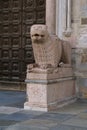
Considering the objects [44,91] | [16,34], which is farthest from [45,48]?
[16,34]

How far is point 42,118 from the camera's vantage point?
20.1 ft

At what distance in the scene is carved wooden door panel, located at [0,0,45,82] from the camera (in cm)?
1016

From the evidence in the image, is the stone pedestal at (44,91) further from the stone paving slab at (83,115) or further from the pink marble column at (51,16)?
the pink marble column at (51,16)

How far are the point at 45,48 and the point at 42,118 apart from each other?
1.64 metres

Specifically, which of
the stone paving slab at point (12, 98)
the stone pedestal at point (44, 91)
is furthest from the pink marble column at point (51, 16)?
the stone paving slab at point (12, 98)

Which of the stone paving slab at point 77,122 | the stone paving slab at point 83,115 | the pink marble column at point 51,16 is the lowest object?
the stone paving slab at point 83,115

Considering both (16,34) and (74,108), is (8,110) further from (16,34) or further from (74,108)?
(16,34)

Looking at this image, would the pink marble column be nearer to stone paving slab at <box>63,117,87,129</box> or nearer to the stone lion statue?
the stone lion statue

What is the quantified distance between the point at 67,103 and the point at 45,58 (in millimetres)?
1209

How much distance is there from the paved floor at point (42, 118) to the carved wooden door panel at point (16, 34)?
8.29 ft

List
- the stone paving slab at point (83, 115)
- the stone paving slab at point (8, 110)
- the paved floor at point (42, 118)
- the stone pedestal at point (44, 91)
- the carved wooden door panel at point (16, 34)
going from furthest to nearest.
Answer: the carved wooden door panel at point (16, 34), the stone pedestal at point (44, 91), the stone paving slab at point (8, 110), the stone paving slab at point (83, 115), the paved floor at point (42, 118)

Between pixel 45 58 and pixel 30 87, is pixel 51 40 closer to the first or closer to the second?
pixel 45 58

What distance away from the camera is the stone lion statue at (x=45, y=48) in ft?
22.7

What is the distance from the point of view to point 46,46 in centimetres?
716
